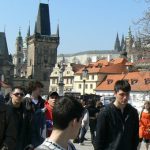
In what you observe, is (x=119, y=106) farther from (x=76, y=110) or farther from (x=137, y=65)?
(x=137, y=65)

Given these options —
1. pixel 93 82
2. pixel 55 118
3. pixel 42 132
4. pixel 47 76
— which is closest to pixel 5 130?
pixel 42 132

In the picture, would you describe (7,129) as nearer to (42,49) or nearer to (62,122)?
(62,122)

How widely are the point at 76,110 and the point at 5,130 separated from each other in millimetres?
3339

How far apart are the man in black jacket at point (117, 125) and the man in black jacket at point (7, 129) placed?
114 centimetres

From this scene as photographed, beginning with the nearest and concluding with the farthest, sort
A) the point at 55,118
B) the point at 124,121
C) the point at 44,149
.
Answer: the point at 44,149
the point at 55,118
the point at 124,121

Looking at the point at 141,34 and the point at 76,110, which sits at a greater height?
the point at 141,34

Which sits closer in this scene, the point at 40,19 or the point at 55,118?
the point at 55,118

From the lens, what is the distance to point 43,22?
156 metres

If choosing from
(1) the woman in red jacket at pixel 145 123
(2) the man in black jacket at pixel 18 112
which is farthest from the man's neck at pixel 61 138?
(1) the woman in red jacket at pixel 145 123

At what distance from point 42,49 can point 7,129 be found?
144785 millimetres

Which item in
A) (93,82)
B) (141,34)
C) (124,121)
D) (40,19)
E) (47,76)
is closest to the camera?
(124,121)

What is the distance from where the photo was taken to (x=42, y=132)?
24.4 ft

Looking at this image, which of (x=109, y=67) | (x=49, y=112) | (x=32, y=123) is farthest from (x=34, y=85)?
(x=109, y=67)

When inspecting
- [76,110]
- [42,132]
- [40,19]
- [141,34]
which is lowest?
[42,132]
